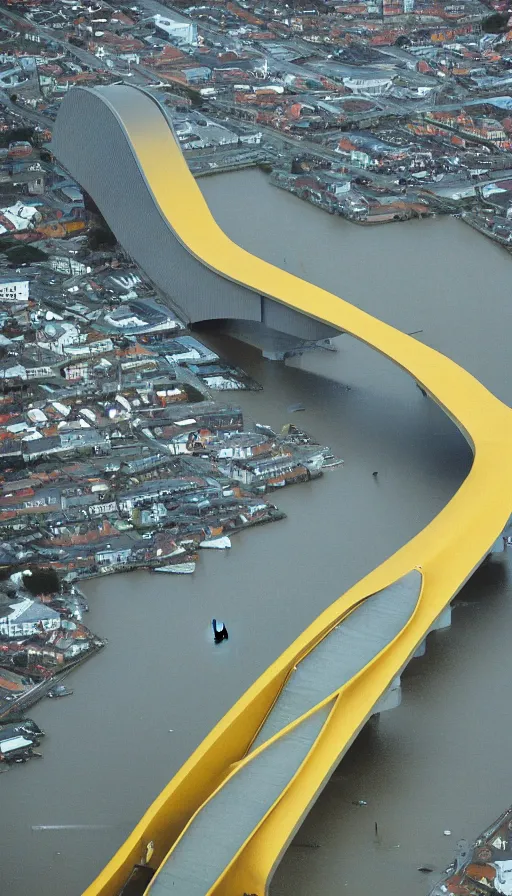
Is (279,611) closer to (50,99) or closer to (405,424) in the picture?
(405,424)

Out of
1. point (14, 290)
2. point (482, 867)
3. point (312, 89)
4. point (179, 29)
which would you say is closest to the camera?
point (482, 867)

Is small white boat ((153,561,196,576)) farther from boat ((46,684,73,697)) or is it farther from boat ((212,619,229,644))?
Result: boat ((46,684,73,697))

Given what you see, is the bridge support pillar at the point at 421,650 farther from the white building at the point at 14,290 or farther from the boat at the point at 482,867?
the white building at the point at 14,290

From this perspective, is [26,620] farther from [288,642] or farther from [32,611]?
[288,642]

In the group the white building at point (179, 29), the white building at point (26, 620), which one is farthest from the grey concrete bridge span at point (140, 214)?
the white building at point (179, 29)

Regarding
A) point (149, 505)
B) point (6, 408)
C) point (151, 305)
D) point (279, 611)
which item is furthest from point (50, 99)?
point (279, 611)

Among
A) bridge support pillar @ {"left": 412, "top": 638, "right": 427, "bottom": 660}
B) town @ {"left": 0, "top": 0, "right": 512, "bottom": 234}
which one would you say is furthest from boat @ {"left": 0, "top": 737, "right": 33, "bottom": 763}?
town @ {"left": 0, "top": 0, "right": 512, "bottom": 234}

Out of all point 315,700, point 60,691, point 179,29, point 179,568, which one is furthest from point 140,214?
point 179,29
